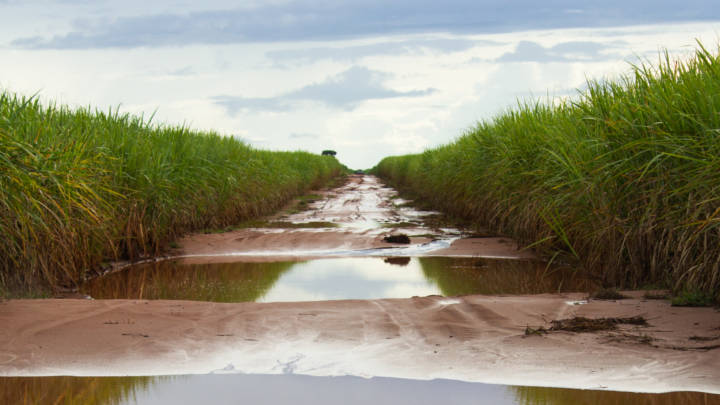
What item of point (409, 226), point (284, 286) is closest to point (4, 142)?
point (284, 286)

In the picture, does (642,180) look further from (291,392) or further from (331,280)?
(291,392)

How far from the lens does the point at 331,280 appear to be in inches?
264

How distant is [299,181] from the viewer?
2025cm

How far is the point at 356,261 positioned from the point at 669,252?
411cm

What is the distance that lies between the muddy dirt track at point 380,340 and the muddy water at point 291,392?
0.10 m

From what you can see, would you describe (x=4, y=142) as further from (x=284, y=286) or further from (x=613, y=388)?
(x=613, y=388)

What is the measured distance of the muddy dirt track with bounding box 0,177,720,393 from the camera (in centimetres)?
329

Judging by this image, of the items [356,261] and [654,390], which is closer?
[654,390]

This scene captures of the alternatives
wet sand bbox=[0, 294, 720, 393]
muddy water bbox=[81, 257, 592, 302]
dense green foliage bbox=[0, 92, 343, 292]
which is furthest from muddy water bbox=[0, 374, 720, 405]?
muddy water bbox=[81, 257, 592, 302]

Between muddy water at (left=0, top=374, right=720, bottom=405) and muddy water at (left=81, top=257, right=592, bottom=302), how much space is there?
2503 mm

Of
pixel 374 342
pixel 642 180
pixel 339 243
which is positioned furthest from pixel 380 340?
pixel 339 243

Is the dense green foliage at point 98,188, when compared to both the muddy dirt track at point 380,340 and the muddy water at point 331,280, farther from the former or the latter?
the muddy dirt track at point 380,340

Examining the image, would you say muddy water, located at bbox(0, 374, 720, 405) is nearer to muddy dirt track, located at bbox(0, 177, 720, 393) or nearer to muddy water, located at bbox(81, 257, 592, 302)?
muddy dirt track, located at bbox(0, 177, 720, 393)

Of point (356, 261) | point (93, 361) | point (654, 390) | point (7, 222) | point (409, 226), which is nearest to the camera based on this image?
point (654, 390)
